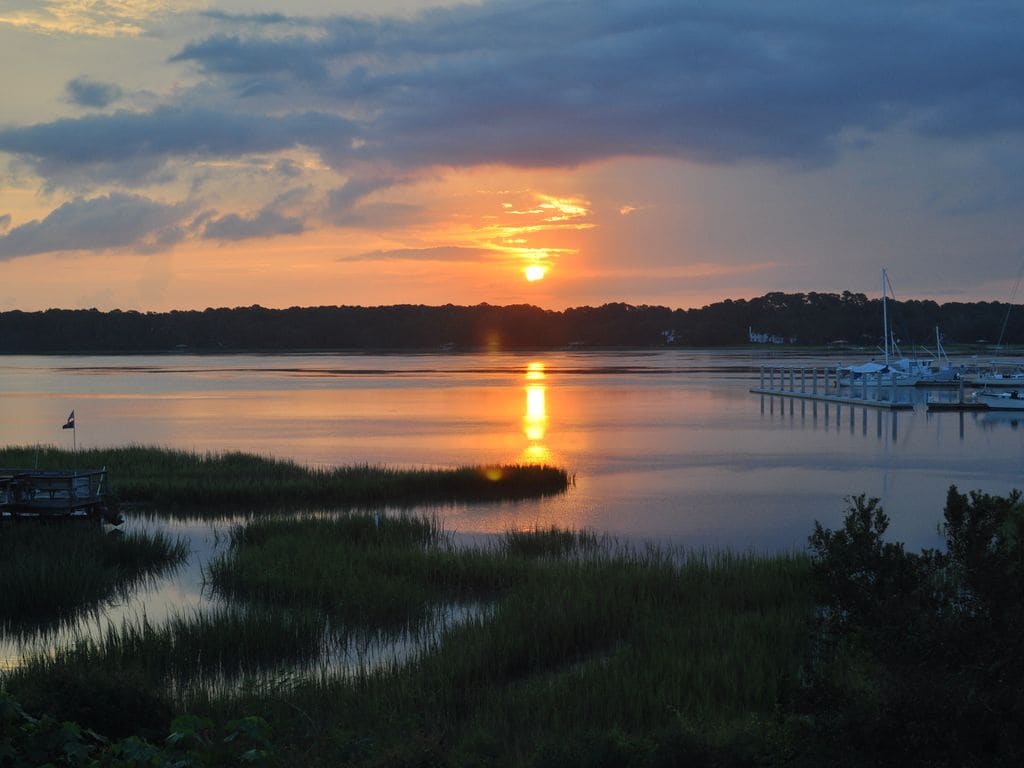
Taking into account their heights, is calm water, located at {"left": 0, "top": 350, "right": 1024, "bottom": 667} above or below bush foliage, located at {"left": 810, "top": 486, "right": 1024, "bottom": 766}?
below

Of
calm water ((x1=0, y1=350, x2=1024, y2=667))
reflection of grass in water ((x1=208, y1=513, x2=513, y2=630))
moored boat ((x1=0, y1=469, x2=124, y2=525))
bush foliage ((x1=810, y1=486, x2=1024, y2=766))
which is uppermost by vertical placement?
bush foliage ((x1=810, y1=486, x2=1024, y2=766))

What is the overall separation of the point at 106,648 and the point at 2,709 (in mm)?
6146

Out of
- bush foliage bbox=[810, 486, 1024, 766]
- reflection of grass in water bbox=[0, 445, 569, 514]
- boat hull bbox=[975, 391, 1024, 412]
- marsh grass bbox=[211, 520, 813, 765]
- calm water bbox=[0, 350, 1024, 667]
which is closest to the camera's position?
bush foliage bbox=[810, 486, 1024, 766]

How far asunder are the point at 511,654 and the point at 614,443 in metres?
37.3

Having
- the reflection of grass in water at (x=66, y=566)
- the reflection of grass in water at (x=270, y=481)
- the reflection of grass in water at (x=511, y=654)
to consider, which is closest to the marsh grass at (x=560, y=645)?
the reflection of grass in water at (x=511, y=654)

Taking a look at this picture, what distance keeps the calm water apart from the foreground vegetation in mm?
3962

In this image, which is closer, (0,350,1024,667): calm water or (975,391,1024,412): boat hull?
(0,350,1024,667): calm water

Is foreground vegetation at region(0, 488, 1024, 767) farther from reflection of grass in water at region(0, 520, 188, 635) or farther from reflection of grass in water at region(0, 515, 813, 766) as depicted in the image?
reflection of grass in water at region(0, 520, 188, 635)

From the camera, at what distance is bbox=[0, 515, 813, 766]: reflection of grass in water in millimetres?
9789

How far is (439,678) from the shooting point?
1212 centimetres

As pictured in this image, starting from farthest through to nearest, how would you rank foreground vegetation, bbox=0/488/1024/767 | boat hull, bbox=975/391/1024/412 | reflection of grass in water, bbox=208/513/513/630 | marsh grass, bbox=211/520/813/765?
boat hull, bbox=975/391/1024/412, reflection of grass in water, bbox=208/513/513/630, marsh grass, bbox=211/520/813/765, foreground vegetation, bbox=0/488/1024/767

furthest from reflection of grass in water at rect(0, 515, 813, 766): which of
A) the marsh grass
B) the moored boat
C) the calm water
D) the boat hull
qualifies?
the boat hull

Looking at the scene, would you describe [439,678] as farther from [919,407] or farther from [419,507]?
[919,407]

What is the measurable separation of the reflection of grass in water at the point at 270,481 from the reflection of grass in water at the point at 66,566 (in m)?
5.90
